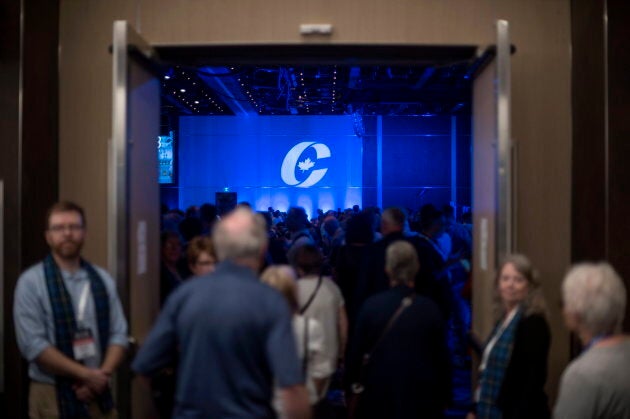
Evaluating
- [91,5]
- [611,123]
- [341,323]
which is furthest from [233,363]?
[91,5]

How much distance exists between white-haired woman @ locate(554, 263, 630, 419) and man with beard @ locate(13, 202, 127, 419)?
2247 mm

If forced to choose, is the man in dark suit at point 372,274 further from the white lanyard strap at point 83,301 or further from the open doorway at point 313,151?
the open doorway at point 313,151

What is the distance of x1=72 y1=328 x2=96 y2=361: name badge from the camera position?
12.7 feet

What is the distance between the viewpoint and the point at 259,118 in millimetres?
22547

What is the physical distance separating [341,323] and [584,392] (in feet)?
7.73

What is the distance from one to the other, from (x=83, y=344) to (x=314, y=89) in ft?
44.4

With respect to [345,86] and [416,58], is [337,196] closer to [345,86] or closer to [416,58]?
[345,86]

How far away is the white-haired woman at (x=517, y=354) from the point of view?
371 centimetres

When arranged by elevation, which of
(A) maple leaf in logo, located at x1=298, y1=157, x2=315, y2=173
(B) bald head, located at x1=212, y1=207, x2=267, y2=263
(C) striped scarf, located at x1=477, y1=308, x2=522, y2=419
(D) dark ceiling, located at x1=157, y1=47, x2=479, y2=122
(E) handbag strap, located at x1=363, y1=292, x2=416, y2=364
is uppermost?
(D) dark ceiling, located at x1=157, y1=47, x2=479, y2=122

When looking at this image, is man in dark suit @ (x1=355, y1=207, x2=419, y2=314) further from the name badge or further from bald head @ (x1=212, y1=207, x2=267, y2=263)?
bald head @ (x1=212, y1=207, x2=267, y2=263)

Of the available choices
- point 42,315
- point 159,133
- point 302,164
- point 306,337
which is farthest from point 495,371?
point 302,164

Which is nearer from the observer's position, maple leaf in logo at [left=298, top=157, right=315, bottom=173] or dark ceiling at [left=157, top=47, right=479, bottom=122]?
dark ceiling at [left=157, top=47, right=479, bottom=122]

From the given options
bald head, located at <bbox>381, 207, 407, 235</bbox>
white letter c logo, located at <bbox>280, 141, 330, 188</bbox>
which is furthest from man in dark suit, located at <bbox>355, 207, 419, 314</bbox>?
white letter c logo, located at <bbox>280, 141, 330, 188</bbox>

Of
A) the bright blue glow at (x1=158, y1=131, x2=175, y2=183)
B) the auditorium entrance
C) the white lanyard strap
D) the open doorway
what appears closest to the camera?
the white lanyard strap
